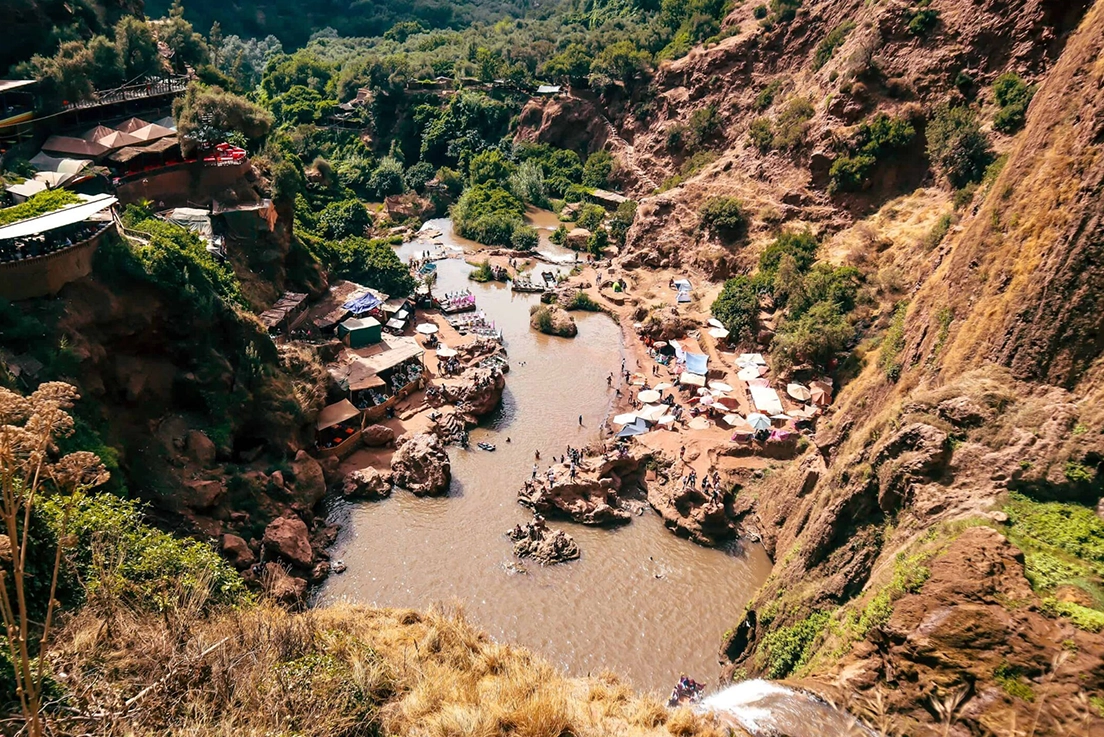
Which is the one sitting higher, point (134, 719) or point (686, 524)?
point (134, 719)

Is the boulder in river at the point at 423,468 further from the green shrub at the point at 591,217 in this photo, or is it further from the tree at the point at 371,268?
the green shrub at the point at 591,217

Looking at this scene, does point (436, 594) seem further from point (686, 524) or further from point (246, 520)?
point (686, 524)

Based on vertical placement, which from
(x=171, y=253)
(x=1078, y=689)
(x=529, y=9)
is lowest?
(x=1078, y=689)

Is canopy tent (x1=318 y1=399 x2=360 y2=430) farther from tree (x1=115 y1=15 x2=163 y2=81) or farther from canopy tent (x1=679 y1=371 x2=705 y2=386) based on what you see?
tree (x1=115 y1=15 x2=163 y2=81)

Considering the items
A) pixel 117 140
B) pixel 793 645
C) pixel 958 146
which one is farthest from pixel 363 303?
pixel 958 146

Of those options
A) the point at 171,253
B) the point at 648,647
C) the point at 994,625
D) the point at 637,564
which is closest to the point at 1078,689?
the point at 994,625

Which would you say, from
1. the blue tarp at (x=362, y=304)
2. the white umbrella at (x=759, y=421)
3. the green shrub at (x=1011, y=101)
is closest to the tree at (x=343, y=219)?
the blue tarp at (x=362, y=304)

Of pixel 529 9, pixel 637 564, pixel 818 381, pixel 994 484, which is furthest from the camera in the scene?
pixel 529 9
